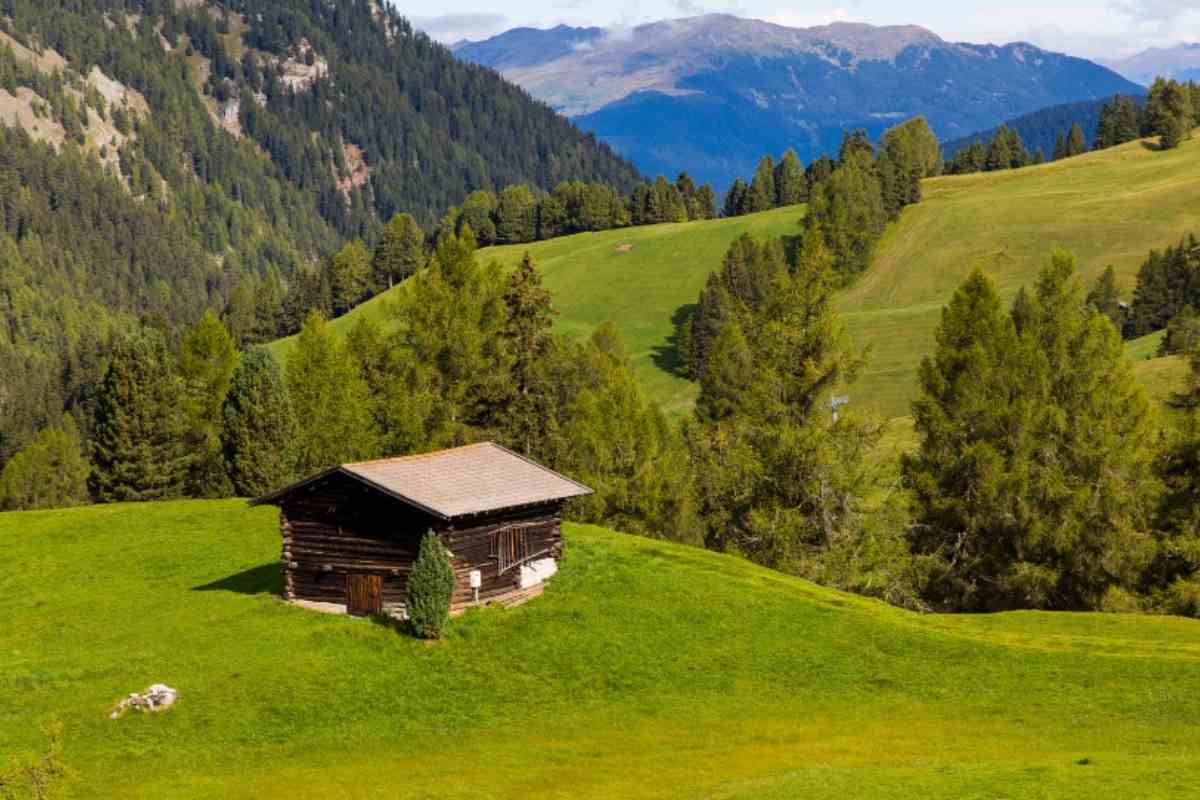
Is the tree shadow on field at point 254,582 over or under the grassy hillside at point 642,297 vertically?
under

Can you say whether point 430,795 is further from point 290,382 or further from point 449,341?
point 290,382

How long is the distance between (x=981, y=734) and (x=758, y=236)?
532 ft

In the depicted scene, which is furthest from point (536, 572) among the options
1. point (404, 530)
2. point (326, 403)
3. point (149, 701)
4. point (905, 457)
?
point (326, 403)

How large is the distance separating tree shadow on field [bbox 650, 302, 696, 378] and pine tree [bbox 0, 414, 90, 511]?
7041cm

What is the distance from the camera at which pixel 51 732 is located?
2372cm

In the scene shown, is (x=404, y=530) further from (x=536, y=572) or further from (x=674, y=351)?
(x=674, y=351)

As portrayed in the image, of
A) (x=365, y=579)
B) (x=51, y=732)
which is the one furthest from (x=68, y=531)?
(x=51, y=732)

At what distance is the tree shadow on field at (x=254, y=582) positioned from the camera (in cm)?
5253

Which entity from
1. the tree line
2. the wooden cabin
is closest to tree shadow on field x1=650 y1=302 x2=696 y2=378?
the tree line

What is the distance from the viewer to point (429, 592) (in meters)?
44.7

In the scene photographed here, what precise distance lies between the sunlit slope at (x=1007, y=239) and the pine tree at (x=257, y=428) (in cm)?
7912

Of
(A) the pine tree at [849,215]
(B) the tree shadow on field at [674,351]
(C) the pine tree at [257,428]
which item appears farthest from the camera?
(A) the pine tree at [849,215]

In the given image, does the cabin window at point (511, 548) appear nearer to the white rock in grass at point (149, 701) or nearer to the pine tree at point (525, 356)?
the white rock in grass at point (149, 701)

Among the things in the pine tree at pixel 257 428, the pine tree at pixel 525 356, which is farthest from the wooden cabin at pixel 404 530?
the pine tree at pixel 257 428
